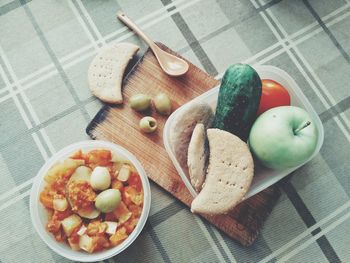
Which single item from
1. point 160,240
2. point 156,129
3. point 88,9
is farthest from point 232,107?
point 88,9

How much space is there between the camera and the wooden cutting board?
2.56 feet

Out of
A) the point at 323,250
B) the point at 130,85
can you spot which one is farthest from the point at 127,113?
the point at 323,250

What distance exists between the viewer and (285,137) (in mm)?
676

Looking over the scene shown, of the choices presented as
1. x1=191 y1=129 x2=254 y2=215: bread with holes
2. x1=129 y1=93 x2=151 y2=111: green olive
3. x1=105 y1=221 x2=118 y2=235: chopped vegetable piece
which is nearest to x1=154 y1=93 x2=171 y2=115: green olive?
x1=129 y1=93 x2=151 y2=111: green olive

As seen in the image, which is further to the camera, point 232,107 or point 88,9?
point 88,9

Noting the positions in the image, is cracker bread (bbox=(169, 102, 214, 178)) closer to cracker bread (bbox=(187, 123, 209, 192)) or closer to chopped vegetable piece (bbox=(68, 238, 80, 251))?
cracker bread (bbox=(187, 123, 209, 192))

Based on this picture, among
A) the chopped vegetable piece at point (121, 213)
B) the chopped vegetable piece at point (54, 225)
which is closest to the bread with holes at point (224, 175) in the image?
the chopped vegetable piece at point (121, 213)

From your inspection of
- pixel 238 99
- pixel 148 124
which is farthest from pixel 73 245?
pixel 238 99

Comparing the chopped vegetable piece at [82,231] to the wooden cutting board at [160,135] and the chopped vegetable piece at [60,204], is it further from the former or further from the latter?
the wooden cutting board at [160,135]

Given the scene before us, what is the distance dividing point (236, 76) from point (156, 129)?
0.19m

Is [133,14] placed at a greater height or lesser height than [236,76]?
greater

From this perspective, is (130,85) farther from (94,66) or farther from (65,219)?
(65,219)

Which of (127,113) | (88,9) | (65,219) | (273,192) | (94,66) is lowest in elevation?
(273,192)

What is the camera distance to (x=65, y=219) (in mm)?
720
